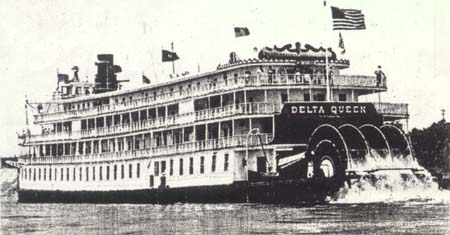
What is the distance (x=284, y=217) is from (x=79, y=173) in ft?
43.0

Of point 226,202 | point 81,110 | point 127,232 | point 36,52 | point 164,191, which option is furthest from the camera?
point 81,110

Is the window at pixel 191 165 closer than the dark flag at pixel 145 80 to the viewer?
Yes

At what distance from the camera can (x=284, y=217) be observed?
18688mm

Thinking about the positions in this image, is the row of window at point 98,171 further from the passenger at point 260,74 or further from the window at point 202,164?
the passenger at point 260,74

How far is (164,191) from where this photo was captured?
86.0ft

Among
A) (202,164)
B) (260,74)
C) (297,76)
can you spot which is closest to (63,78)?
(202,164)

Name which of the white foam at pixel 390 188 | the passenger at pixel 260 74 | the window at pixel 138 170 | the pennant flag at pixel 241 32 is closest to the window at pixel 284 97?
the passenger at pixel 260 74

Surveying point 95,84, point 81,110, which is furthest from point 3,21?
point 95,84

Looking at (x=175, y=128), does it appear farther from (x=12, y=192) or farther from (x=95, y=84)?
(x=12, y=192)

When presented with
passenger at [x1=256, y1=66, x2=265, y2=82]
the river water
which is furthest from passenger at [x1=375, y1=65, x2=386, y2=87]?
the river water

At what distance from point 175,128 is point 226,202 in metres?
3.84

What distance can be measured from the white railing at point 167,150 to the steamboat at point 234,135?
1.3 inches

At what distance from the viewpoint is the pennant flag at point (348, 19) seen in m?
20.5

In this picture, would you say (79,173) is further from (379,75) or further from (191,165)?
(379,75)
